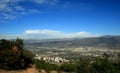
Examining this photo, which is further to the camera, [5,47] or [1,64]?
[5,47]

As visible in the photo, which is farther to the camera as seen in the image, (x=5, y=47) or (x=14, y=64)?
(x=5, y=47)

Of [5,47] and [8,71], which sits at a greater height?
[5,47]

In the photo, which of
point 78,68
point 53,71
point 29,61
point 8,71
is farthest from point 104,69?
point 8,71

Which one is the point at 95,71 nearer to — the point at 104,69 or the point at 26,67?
the point at 104,69

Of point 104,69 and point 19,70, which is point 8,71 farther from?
point 104,69

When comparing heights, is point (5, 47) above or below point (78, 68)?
above

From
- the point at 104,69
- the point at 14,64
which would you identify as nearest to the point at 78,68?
the point at 104,69

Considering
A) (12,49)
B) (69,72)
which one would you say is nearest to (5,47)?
(12,49)

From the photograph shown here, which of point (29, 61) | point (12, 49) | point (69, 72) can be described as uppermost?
point (12, 49)
